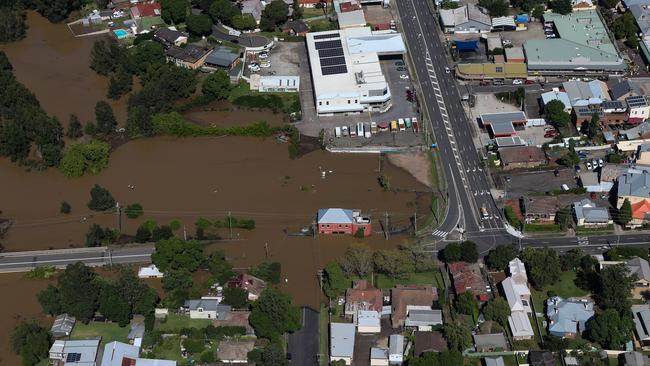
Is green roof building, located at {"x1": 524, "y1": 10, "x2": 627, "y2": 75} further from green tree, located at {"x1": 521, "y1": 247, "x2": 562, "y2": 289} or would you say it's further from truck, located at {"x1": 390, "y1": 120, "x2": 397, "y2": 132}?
green tree, located at {"x1": 521, "y1": 247, "x2": 562, "y2": 289}

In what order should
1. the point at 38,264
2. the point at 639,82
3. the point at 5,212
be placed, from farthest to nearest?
the point at 639,82 < the point at 5,212 < the point at 38,264

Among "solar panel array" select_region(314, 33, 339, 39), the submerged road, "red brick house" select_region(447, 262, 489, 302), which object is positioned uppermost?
"solar panel array" select_region(314, 33, 339, 39)

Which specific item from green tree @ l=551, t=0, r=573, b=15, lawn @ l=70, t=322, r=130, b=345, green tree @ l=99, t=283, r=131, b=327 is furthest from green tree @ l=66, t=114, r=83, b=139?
green tree @ l=551, t=0, r=573, b=15

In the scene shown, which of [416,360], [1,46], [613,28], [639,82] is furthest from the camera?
[1,46]

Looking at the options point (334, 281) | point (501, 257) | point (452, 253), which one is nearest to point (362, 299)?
point (334, 281)

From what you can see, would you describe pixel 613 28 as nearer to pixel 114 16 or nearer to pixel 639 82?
pixel 639 82

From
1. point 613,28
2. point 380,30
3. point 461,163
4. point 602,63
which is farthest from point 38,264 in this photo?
point 613,28

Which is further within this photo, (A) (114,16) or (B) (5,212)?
(A) (114,16)
